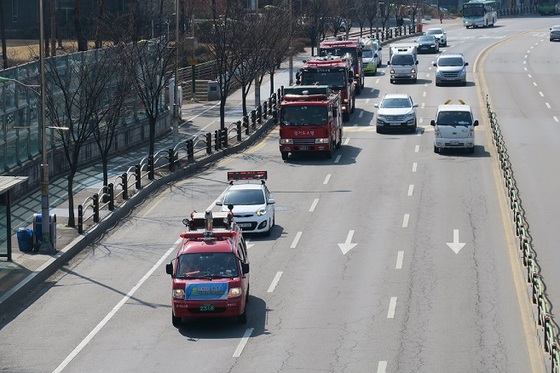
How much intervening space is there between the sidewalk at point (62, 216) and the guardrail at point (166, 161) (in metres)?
0.51

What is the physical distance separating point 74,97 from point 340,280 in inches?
621

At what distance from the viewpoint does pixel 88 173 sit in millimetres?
48406

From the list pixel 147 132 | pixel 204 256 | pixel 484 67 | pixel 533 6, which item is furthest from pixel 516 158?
pixel 533 6

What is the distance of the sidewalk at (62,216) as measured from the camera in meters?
30.6

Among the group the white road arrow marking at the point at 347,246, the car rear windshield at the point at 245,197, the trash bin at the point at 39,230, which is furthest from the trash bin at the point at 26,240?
the white road arrow marking at the point at 347,246

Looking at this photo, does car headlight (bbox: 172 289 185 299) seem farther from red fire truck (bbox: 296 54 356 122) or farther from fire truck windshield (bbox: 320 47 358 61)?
fire truck windshield (bbox: 320 47 358 61)

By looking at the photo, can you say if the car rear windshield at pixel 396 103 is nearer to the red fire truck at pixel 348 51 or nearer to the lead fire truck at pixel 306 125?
the lead fire truck at pixel 306 125

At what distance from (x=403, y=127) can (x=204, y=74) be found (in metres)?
29.5

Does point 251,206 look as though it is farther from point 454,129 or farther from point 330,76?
point 330,76

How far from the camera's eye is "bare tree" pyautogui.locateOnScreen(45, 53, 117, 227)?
37594 millimetres

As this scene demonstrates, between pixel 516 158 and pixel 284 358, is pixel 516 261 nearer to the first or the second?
pixel 284 358

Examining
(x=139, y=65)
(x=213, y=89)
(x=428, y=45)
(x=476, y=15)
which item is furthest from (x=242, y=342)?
(x=476, y=15)

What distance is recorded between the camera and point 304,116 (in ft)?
163

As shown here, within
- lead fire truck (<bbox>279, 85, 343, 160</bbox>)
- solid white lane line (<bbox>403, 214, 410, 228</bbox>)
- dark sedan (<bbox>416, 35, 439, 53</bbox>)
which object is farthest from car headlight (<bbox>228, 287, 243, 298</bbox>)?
dark sedan (<bbox>416, 35, 439, 53</bbox>)
